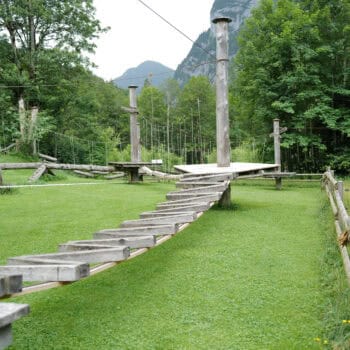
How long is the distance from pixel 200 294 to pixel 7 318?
1.74 meters

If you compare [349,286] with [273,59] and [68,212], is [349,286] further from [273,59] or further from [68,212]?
[273,59]

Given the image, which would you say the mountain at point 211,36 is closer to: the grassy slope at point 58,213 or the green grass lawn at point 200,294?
the grassy slope at point 58,213

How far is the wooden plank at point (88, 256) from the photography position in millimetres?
2223

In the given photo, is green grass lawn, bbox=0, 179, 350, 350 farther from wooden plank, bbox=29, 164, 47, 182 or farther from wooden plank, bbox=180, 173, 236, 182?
wooden plank, bbox=29, 164, 47, 182

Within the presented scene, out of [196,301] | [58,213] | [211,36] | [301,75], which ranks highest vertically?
[211,36]

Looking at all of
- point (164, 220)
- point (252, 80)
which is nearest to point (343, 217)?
point (164, 220)

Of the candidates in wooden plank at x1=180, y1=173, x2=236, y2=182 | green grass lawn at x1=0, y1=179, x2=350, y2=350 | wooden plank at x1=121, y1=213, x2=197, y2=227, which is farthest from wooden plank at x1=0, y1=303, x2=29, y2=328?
wooden plank at x1=180, y1=173, x2=236, y2=182

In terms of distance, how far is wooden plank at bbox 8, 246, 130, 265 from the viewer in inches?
87.5

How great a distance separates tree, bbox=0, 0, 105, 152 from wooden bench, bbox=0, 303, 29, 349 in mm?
16210

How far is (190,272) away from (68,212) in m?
3.60

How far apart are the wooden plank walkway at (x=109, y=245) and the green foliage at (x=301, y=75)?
425 inches

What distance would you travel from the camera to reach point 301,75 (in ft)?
46.2

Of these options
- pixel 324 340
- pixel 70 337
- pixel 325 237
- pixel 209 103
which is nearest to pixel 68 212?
pixel 325 237

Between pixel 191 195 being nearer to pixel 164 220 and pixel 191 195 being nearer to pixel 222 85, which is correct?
pixel 164 220
